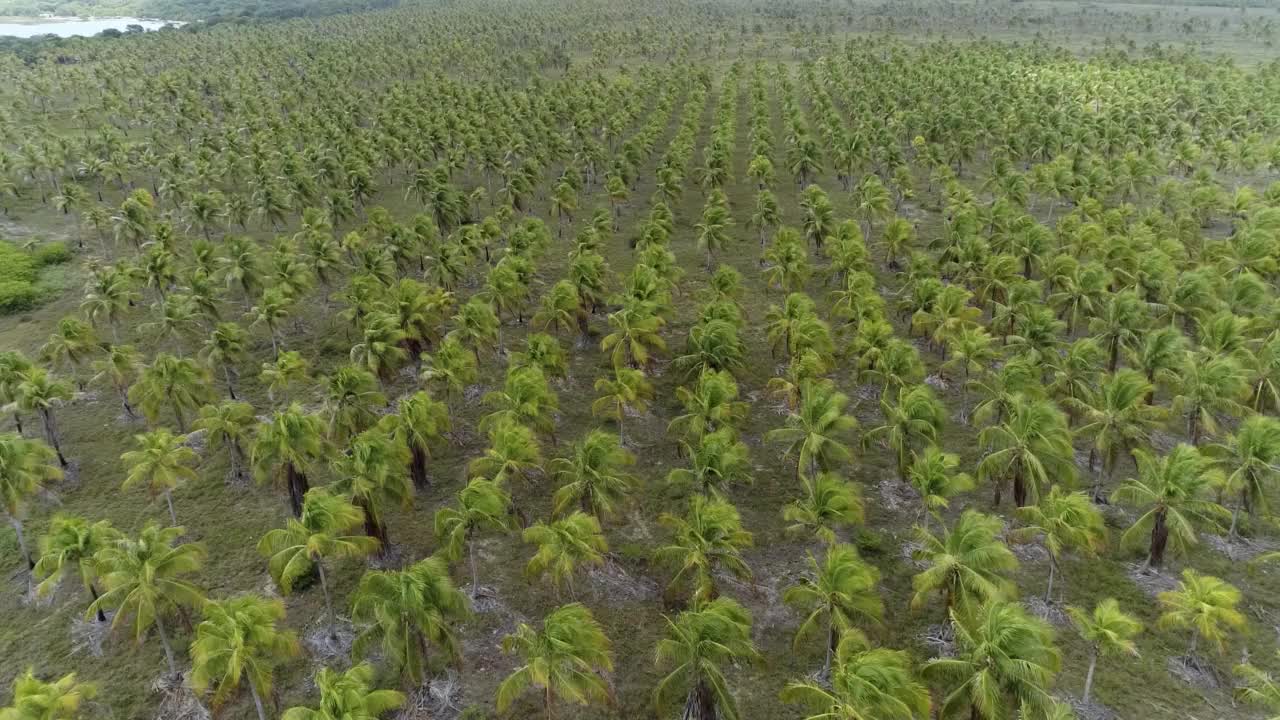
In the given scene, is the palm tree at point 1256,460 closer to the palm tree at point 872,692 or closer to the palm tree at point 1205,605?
the palm tree at point 1205,605

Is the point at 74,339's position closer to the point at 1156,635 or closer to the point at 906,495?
the point at 906,495

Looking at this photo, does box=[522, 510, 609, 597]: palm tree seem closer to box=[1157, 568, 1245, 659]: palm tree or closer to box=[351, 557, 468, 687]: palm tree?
box=[351, 557, 468, 687]: palm tree

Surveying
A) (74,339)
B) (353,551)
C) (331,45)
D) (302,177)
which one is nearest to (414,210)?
(302,177)

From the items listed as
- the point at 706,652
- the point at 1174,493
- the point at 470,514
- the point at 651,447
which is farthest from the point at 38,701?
the point at 1174,493

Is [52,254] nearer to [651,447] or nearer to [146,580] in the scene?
[146,580]

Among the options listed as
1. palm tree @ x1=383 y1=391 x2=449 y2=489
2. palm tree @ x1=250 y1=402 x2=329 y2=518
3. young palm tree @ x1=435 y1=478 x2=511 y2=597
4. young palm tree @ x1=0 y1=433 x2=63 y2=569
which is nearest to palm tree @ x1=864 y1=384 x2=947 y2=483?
young palm tree @ x1=435 y1=478 x2=511 y2=597
